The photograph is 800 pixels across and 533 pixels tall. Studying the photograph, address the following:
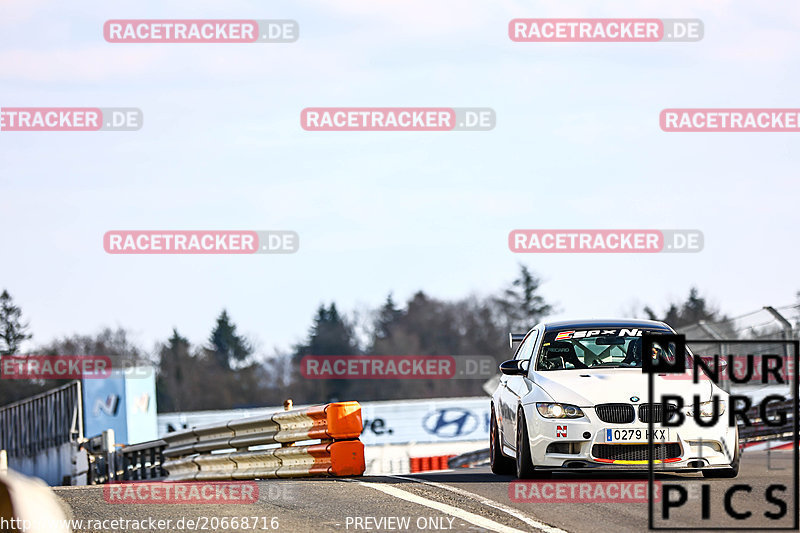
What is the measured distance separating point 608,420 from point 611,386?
40cm

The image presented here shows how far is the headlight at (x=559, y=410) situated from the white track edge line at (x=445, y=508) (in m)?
1.41

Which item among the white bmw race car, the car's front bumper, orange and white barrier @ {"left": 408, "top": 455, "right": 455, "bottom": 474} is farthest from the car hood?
orange and white barrier @ {"left": 408, "top": 455, "right": 455, "bottom": 474}

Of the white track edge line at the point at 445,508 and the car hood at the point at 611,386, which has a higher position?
the car hood at the point at 611,386

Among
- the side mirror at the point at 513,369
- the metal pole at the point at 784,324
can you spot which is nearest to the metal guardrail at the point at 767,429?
the metal pole at the point at 784,324

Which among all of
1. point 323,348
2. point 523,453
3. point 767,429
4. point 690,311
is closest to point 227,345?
point 323,348

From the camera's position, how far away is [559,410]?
1021 centimetres

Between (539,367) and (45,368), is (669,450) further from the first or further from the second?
(45,368)

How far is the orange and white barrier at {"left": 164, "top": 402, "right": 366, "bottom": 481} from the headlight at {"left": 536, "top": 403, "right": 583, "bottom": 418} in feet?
9.94

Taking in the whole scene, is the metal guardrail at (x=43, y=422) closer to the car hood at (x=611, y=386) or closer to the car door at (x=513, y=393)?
the car door at (x=513, y=393)

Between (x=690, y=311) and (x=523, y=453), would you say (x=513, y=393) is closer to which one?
(x=523, y=453)

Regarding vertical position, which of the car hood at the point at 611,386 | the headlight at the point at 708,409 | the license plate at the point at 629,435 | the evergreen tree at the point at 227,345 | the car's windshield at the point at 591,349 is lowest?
the evergreen tree at the point at 227,345

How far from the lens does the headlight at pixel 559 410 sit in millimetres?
10156

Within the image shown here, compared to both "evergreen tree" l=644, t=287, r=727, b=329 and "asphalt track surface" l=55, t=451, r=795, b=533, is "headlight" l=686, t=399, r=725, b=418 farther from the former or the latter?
"evergreen tree" l=644, t=287, r=727, b=329

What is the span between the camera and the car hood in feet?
33.4
